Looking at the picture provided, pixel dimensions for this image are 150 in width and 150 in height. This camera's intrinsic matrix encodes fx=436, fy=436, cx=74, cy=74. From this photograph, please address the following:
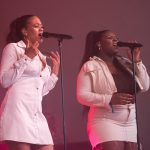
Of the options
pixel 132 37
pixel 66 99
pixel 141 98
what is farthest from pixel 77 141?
pixel 132 37

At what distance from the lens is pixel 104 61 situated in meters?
3.94

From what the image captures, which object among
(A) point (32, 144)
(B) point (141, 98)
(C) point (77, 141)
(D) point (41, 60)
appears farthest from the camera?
(B) point (141, 98)

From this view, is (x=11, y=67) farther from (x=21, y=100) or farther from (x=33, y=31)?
(x=33, y=31)

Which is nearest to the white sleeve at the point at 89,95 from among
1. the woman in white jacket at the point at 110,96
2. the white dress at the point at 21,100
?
the woman in white jacket at the point at 110,96

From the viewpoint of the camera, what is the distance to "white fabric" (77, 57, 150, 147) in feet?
11.6

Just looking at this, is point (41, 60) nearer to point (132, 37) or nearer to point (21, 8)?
point (21, 8)

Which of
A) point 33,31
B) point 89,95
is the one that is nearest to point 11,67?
point 33,31

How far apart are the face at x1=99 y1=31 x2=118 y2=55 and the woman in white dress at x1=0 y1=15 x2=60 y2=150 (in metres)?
0.87

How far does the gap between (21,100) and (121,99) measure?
89cm

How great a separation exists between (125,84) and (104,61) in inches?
13.3

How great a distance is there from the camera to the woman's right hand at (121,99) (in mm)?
3537

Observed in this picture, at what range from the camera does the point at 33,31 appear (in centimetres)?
340

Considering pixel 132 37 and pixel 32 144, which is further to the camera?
pixel 132 37

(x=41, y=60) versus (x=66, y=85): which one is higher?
(x=41, y=60)
